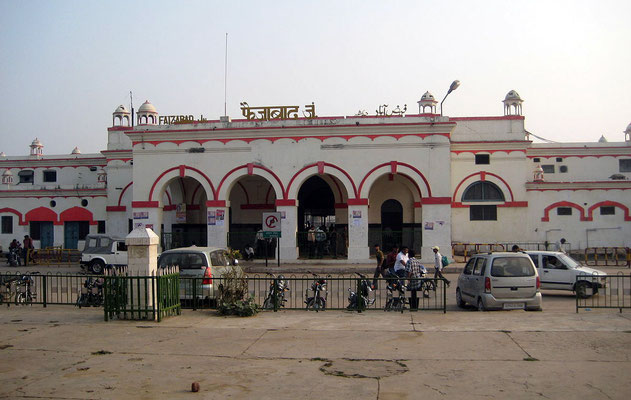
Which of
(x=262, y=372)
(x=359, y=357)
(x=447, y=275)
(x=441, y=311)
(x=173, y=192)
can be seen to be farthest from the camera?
(x=173, y=192)

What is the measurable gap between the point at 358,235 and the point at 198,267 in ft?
41.0

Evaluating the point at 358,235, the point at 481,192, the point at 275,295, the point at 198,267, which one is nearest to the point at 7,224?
the point at 358,235

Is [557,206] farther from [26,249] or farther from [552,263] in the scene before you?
[26,249]

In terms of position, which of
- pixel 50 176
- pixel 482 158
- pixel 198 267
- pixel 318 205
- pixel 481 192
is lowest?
pixel 198 267

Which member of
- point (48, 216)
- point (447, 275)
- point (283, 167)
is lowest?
point (447, 275)

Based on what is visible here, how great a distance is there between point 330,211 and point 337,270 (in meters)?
6.96

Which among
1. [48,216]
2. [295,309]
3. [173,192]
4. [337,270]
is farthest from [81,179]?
[295,309]

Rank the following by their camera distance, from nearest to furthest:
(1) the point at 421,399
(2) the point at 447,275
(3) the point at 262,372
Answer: (1) the point at 421,399 → (3) the point at 262,372 → (2) the point at 447,275

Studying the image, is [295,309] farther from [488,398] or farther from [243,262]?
[243,262]

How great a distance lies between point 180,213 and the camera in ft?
101

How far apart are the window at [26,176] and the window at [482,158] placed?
1052 inches

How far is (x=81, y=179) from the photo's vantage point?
35938 mm

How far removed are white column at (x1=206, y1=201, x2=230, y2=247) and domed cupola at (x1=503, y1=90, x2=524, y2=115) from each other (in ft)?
52.7

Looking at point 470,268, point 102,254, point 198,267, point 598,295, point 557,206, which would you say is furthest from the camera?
point 557,206
